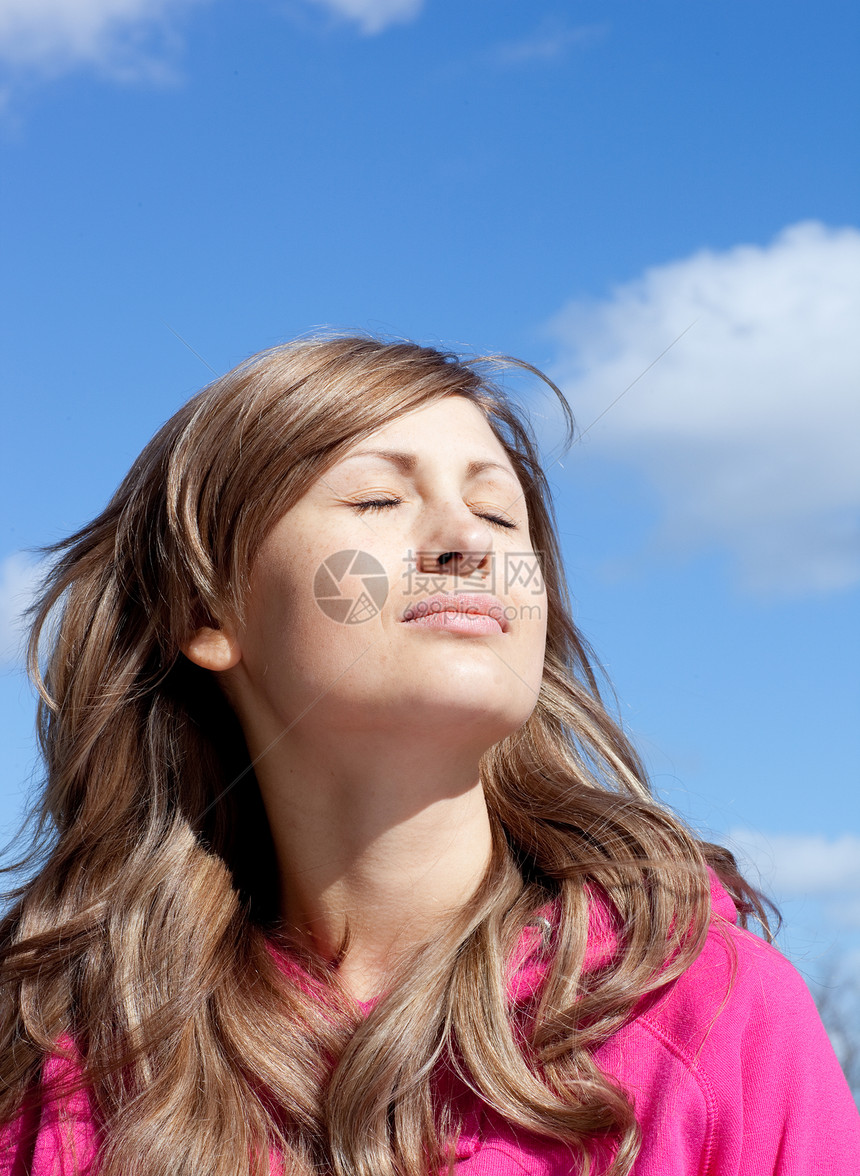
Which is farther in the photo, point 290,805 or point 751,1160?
point 290,805

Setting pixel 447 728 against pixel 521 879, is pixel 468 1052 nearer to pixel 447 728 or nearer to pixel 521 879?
pixel 521 879

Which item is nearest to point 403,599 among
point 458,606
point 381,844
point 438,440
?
point 458,606

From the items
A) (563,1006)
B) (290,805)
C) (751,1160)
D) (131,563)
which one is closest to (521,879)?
(563,1006)

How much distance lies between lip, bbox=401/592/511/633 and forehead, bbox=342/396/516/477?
0.38 metres

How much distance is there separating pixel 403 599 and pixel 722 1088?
122 centimetres

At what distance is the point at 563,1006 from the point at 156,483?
1.80 meters

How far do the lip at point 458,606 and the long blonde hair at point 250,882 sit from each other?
47 cm

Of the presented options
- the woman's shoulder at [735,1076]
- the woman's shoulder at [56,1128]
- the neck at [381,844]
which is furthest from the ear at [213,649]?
the woman's shoulder at [735,1076]

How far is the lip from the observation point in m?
2.56

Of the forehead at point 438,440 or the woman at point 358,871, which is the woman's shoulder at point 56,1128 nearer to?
the woman at point 358,871

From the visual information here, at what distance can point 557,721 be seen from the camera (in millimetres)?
3361

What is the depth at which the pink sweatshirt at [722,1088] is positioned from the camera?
2285 mm

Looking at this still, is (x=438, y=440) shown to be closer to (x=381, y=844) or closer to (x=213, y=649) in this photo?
(x=213, y=649)

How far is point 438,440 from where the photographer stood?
2.84 metres
